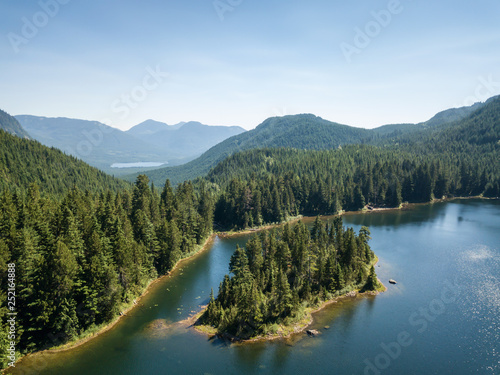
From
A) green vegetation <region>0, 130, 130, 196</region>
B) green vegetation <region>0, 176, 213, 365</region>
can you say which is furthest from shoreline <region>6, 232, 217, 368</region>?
green vegetation <region>0, 130, 130, 196</region>

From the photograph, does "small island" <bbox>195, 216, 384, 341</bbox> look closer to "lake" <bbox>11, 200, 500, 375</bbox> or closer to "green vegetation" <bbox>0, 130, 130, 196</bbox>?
"lake" <bbox>11, 200, 500, 375</bbox>

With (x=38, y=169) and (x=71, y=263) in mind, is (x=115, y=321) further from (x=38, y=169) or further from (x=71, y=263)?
(x=38, y=169)

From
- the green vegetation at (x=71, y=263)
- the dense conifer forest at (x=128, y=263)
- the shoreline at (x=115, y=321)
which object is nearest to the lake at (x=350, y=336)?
the shoreline at (x=115, y=321)

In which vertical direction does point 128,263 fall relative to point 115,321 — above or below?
above

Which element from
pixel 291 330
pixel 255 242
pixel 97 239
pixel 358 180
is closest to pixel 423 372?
pixel 291 330

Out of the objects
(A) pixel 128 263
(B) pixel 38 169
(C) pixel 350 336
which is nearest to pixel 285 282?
(C) pixel 350 336

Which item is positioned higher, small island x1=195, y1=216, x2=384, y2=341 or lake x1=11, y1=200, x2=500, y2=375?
small island x1=195, y1=216, x2=384, y2=341
